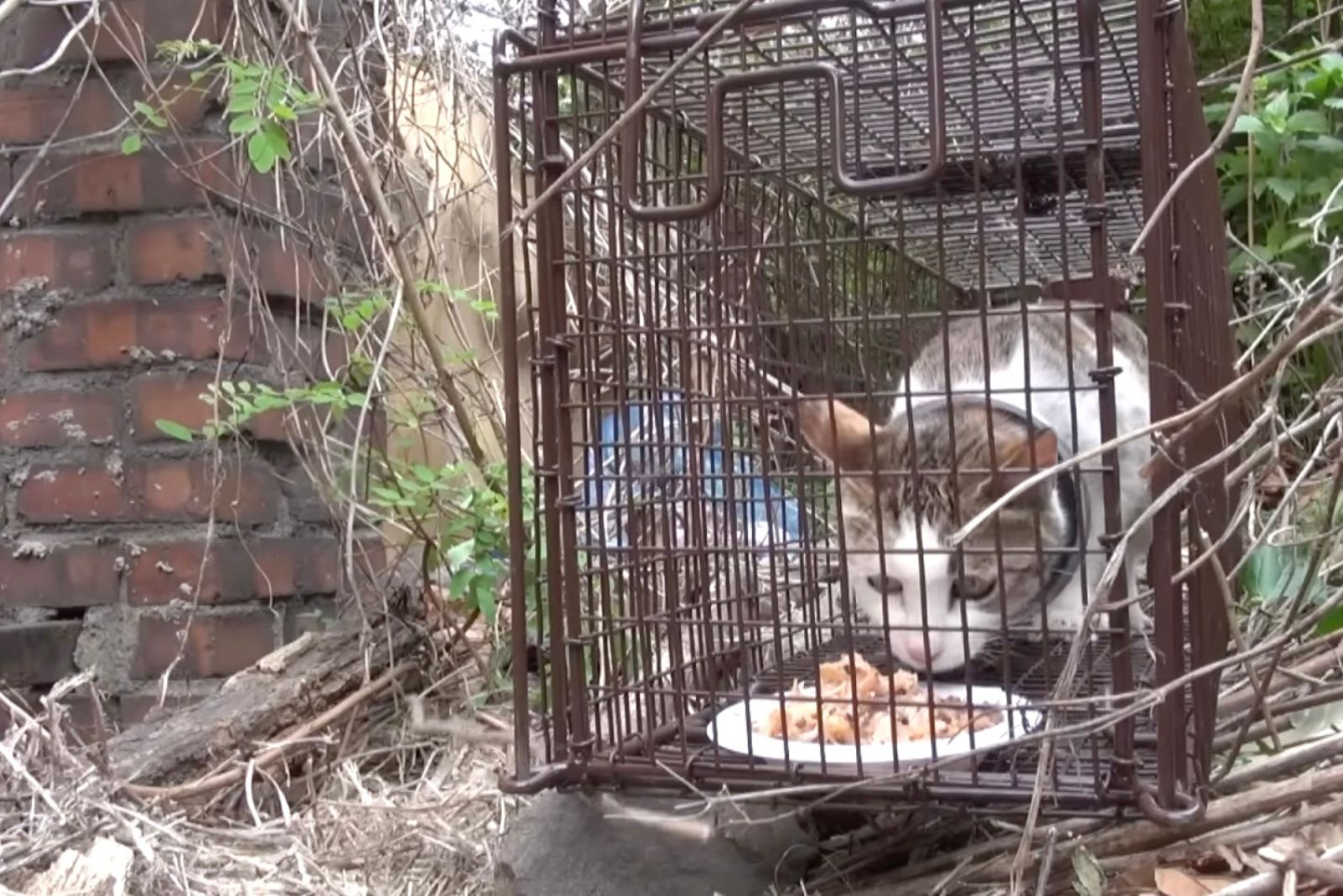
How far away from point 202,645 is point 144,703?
0.12m

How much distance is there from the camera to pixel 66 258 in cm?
186

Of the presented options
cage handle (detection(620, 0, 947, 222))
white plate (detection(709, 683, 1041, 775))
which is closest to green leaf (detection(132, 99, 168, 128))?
cage handle (detection(620, 0, 947, 222))

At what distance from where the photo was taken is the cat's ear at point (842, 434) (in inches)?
53.7

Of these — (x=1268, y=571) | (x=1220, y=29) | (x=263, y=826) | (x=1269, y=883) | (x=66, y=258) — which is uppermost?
(x=1220, y=29)

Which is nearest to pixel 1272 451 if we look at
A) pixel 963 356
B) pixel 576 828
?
pixel 576 828

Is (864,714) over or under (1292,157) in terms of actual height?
under

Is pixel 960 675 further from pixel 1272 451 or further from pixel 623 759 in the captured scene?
pixel 1272 451

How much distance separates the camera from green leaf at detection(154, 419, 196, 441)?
1.70 m

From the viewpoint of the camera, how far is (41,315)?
6.14 feet

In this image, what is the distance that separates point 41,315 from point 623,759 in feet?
3.96

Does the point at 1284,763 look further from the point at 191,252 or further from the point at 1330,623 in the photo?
the point at 191,252

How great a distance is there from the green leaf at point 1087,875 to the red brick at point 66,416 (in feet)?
4.65

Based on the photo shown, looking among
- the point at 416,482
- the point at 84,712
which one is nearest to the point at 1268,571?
the point at 416,482

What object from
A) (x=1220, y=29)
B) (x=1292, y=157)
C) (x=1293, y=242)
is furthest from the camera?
(x=1220, y=29)
